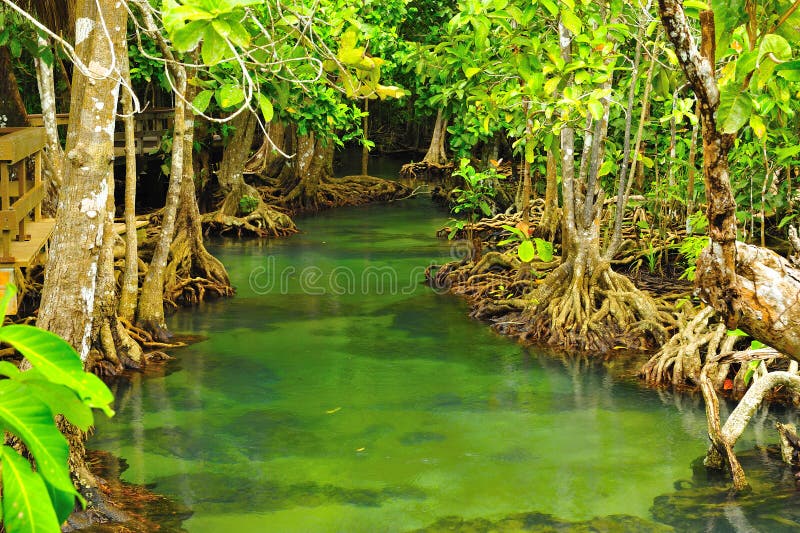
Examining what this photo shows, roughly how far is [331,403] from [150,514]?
2.29 m

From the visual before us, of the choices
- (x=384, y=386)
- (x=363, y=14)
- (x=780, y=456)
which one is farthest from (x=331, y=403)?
(x=363, y=14)

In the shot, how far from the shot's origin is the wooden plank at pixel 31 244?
7.84 metres

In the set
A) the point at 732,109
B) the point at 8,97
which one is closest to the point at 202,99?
the point at 732,109

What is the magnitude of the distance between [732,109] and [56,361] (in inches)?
88.9

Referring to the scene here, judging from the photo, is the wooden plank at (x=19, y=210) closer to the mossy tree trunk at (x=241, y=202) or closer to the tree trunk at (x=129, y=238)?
the tree trunk at (x=129, y=238)

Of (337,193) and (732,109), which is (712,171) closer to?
(732,109)

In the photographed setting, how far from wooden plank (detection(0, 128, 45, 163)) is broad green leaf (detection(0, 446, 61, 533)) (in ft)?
20.0

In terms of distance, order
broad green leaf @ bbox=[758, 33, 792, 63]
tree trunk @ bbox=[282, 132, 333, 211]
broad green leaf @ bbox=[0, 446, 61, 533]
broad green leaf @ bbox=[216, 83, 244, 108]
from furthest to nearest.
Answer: tree trunk @ bbox=[282, 132, 333, 211], broad green leaf @ bbox=[216, 83, 244, 108], broad green leaf @ bbox=[758, 33, 792, 63], broad green leaf @ bbox=[0, 446, 61, 533]

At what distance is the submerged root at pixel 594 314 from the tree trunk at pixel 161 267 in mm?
3589

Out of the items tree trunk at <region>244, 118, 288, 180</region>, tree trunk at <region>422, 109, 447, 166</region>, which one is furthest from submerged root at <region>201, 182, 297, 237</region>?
tree trunk at <region>422, 109, 447, 166</region>

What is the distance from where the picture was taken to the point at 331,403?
7648 mm

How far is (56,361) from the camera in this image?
174 cm

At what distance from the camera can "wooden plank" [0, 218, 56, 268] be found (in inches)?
309

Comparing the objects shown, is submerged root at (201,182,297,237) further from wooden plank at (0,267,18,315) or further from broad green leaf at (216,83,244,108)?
broad green leaf at (216,83,244,108)
